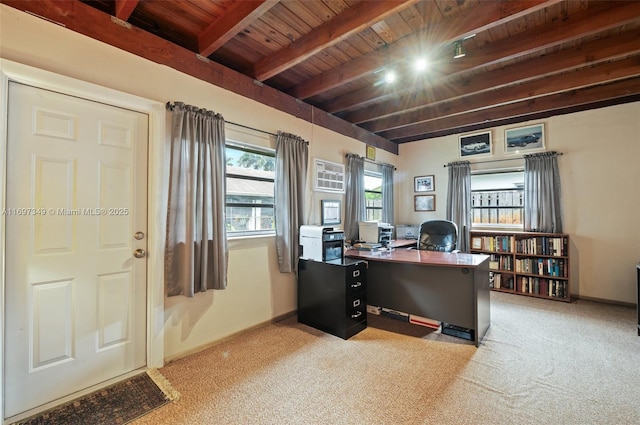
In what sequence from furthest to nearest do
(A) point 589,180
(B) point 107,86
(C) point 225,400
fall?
(A) point 589,180 → (B) point 107,86 → (C) point 225,400

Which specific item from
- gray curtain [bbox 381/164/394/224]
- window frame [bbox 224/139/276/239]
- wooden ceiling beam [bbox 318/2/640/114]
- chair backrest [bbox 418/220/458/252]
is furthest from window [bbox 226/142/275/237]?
gray curtain [bbox 381/164/394/224]

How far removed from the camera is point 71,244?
1.95 metres

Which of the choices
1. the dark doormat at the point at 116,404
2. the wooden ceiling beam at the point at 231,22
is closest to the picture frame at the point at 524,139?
the wooden ceiling beam at the point at 231,22

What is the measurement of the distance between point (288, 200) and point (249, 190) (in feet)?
1.44

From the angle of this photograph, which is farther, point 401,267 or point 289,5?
point 401,267

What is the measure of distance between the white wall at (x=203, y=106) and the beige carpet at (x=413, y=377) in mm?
218

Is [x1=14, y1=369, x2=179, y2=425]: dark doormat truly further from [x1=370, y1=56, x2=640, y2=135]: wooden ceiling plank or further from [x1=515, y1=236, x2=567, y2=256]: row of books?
[x1=515, y1=236, x2=567, y2=256]: row of books

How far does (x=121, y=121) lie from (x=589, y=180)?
18.3ft

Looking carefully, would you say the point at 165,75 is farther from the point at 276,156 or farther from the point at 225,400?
the point at 225,400

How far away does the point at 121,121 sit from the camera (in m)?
2.16

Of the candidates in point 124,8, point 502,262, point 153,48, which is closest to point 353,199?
point 502,262

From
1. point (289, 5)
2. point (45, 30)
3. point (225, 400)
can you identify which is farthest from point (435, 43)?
point (225, 400)

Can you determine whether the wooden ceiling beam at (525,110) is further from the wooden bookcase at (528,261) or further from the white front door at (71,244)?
the white front door at (71,244)

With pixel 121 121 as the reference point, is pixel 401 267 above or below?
below
